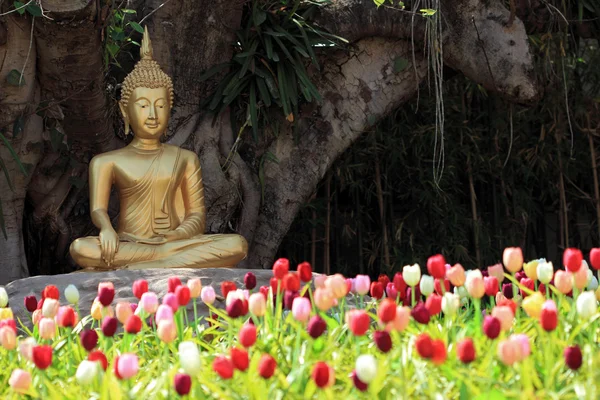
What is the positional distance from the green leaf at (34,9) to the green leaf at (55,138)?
731 millimetres

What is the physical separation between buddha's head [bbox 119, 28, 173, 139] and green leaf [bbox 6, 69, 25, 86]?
0.54 metres

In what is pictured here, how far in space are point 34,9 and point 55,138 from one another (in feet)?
2.48

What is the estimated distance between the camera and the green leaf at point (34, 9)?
2883mm

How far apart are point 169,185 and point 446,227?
1.97 metres

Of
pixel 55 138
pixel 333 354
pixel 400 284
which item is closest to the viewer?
pixel 333 354

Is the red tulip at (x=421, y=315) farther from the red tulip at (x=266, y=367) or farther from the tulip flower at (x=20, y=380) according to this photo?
the tulip flower at (x=20, y=380)

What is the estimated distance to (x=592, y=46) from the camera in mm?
5656

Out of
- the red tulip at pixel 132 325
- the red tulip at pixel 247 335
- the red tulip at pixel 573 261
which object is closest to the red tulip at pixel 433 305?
the red tulip at pixel 573 261

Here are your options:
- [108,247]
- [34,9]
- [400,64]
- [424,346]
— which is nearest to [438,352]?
[424,346]

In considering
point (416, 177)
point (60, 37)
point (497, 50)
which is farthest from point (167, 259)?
point (416, 177)

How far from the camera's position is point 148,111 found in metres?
3.65

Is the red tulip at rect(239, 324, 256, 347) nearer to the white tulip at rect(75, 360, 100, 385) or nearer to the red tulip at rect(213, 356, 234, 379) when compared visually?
the red tulip at rect(213, 356, 234, 379)

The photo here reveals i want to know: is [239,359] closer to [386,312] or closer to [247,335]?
[247,335]

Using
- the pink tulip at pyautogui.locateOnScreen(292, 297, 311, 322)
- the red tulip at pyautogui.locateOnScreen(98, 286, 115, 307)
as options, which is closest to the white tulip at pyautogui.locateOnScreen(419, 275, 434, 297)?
the pink tulip at pyautogui.locateOnScreen(292, 297, 311, 322)
